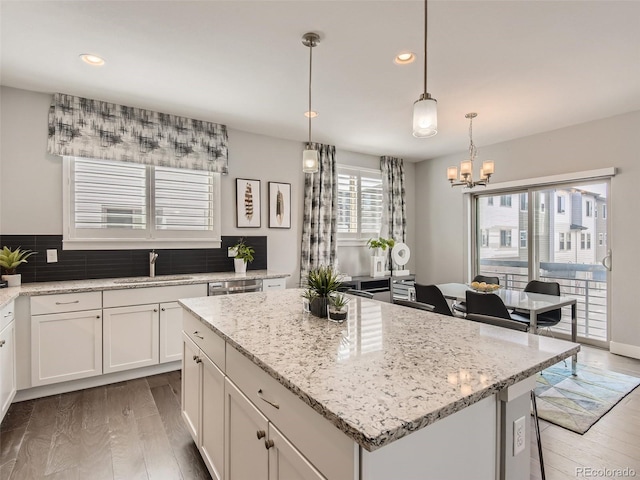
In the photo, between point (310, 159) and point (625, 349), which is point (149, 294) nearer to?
point (310, 159)

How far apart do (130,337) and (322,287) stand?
88.2 inches

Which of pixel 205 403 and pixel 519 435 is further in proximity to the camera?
pixel 205 403

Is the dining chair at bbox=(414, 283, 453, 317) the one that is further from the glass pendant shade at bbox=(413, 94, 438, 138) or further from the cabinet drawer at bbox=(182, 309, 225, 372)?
the cabinet drawer at bbox=(182, 309, 225, 372)

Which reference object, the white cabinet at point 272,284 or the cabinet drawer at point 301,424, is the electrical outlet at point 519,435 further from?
the white cabinet at point 272,284

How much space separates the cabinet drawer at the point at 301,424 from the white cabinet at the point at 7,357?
2.05 metres

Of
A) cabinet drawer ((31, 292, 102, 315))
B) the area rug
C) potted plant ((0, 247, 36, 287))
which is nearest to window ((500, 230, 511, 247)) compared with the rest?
the area rug

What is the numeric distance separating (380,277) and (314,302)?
3488 mm

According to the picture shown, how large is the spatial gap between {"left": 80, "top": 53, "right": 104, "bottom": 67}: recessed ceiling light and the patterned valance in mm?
845

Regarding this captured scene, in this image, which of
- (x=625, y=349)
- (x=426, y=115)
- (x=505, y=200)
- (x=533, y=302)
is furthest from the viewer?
(x=505, y=200)

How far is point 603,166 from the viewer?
154 inches

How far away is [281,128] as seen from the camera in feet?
13.7

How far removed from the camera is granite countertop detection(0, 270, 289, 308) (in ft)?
8.87

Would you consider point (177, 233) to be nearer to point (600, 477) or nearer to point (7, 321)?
point (7, 321)

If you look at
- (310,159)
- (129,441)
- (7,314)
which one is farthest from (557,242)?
(7,314)
